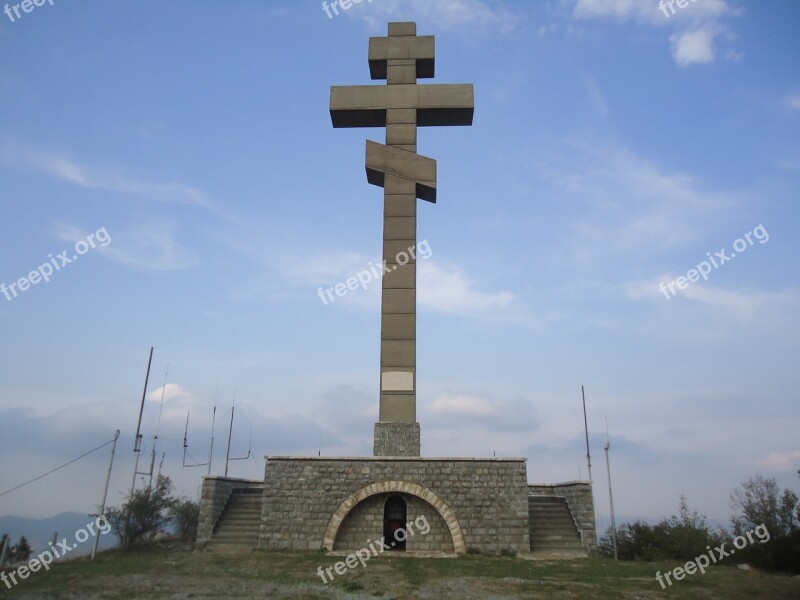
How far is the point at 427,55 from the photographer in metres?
24.2

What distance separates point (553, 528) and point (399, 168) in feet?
47.1

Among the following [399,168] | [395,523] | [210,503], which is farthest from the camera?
Result: [399,168]

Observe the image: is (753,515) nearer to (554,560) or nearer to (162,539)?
(554,560)

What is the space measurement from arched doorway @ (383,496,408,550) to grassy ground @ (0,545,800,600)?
6.34ft

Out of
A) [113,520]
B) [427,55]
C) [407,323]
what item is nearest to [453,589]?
[407,323]

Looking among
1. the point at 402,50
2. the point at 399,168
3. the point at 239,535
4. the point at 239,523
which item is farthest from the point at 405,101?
the point at 239,535

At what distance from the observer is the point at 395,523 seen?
19.4m

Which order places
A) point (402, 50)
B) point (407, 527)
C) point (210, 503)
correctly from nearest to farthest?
point (407, 527) < point (210, 503) < point (402, 50)

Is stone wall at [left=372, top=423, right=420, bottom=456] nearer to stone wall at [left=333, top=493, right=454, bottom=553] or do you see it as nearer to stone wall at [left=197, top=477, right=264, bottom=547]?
stone wall at [left=333, top=493, right=454, bottom=553]

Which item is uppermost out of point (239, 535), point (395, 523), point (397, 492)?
point (397, 492)

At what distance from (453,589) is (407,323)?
10.6 metres

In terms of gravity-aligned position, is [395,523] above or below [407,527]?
above

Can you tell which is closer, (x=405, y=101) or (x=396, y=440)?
(x=396, y=440)

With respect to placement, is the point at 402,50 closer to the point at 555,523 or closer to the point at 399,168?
the point at 399,168
